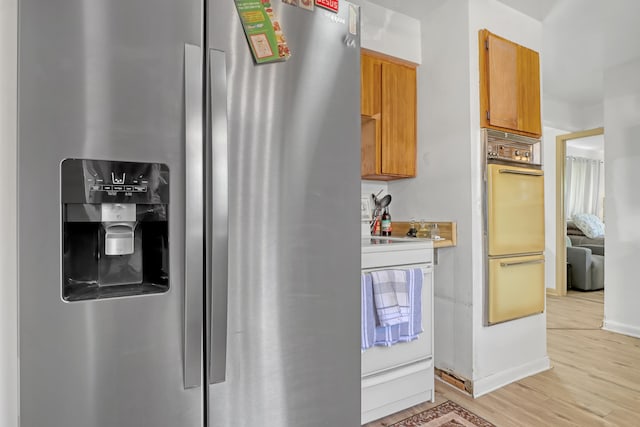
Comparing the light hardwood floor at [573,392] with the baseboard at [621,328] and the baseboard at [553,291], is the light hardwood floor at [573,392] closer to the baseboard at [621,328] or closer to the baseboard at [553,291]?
the baseboard at [621,328]

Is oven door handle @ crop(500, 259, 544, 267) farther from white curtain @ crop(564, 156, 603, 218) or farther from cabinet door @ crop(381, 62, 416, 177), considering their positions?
white curtain @ crop(564, 156, 603, 218)

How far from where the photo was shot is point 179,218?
3.18 feet

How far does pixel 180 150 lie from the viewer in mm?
975

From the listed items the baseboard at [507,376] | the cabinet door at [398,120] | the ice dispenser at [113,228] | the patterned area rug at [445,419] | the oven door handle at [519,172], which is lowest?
the patterned area rug at [445,419]

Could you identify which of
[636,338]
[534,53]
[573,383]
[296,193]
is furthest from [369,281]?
[636,338]

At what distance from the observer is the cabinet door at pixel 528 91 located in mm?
2473

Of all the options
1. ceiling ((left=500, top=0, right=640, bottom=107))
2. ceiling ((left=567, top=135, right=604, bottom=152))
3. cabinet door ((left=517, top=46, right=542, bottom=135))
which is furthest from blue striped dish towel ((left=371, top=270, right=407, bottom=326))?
ceiling ((left=567, top=135, right=604, bottom=152))

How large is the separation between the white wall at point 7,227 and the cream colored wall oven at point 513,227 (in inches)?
90.2

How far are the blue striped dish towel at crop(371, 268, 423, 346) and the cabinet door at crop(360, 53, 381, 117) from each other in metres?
1.08

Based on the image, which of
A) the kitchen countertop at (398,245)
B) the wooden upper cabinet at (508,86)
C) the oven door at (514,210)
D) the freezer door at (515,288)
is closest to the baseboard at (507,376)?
the freezer door at (515,288)

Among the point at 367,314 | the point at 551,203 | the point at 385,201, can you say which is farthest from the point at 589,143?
the point at 367,314

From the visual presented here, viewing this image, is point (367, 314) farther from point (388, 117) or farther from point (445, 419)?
point (388, 117)

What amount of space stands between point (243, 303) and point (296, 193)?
1.23 ft

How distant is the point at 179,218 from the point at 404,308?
1370 mm
